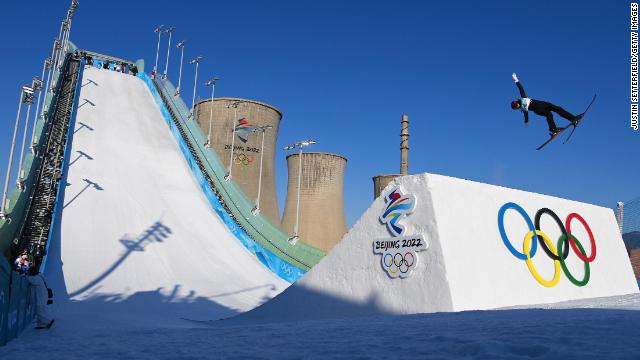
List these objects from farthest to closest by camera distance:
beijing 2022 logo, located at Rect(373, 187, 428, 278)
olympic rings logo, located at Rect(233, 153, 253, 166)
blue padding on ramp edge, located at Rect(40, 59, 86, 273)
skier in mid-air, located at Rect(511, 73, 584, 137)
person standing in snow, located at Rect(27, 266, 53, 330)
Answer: olympic rings logo, located at Rect(233, 153, 253, 166) → blue padding on ramp edge, located at Rect(40, 59, 86, 273) → skier in mid-air, located at Rect(511, 73, 584, 137) → person standing in snow, located at Rect(27, 266, 53, 330) → beijing 2022 logo, located at Rect(373, 187, 428, 278)

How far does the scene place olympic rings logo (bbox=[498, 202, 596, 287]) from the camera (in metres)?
8.76

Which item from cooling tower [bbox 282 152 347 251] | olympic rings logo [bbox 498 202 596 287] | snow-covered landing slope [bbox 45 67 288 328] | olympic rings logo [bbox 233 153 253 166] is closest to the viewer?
olympic rings logo [bbox 498 202 596 287]

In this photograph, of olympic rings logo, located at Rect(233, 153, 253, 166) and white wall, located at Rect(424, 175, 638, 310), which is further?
olympic rings logo, located at Rect(233, 153, 253, 166)

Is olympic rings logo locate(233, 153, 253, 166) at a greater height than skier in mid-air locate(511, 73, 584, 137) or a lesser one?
greater

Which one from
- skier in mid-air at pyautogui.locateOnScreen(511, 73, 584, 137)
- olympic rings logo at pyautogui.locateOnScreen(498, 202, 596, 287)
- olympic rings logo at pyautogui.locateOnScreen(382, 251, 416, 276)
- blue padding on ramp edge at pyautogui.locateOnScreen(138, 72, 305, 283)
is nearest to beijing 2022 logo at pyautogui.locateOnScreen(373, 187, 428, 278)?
olympic rings logo at pyautogui.locateOnScreen(382, 251, 416, 276)

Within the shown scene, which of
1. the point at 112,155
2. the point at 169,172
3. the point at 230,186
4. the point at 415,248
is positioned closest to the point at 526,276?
the point at 415,248

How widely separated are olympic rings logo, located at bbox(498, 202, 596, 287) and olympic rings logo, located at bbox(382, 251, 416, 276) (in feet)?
6.09

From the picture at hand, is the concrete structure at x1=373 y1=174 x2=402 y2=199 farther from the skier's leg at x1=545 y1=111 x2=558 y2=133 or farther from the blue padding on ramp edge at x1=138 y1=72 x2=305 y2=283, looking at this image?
the skier's leg at x1=545 y1=111 x2=558 y2=133

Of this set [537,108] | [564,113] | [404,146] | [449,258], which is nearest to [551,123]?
[564,113]

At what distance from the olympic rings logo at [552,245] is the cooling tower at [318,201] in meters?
28.2

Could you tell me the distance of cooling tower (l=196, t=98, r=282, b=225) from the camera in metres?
37.1

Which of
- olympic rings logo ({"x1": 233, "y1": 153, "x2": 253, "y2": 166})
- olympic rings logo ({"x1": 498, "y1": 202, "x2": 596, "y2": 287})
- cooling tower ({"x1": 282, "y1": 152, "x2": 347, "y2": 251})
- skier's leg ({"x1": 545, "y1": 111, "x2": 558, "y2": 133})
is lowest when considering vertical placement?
olympic rings logo ({"x1": 498, "y1": 202, "x2": 596, "y2": 287})

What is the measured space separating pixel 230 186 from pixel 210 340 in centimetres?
1987

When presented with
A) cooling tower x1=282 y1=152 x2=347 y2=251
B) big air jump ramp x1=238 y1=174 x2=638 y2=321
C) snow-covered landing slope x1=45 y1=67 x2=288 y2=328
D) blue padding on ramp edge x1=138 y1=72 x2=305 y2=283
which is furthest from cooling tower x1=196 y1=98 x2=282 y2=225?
big air jump ramp x1=238 y1=174 x2=638 y2=321
